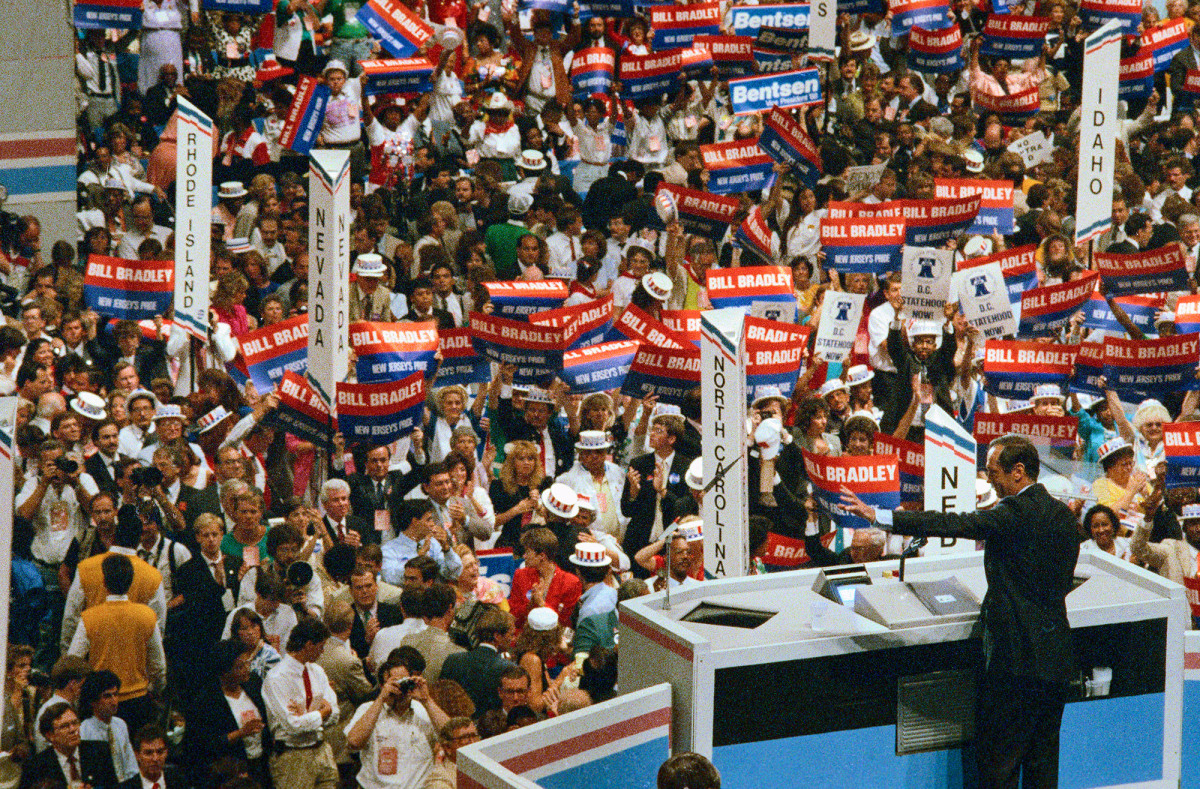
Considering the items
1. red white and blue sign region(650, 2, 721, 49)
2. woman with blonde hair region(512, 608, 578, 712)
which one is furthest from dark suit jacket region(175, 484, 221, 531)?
red white and blue sign region(650, 2, 721, 49)

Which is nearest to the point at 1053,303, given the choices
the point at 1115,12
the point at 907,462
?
the point at 907,462

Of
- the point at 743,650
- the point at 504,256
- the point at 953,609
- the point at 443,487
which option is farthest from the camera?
the point at 504,256

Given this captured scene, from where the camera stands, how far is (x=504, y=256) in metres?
15.6

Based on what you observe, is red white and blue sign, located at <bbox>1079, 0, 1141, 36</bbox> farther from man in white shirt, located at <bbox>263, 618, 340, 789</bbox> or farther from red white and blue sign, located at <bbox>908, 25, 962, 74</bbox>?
man in white shirt, located at <bbox>263, 618, 340, 789</bbox>

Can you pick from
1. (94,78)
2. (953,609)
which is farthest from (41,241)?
(953,609)

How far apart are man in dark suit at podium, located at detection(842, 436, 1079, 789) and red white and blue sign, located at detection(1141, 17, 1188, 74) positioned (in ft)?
47.4

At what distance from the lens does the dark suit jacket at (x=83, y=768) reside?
8789mm

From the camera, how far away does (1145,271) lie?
13.6m

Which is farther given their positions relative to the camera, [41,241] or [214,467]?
[41,241]

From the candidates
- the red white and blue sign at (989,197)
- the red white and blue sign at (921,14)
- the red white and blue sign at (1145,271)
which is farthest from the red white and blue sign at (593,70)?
the red white and blue sign at (1145,271)

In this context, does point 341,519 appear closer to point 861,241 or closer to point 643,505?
point 643,505

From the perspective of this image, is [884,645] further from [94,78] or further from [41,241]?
[94,78]

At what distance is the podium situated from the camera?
5.72m

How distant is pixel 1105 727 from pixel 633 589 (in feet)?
11.6
